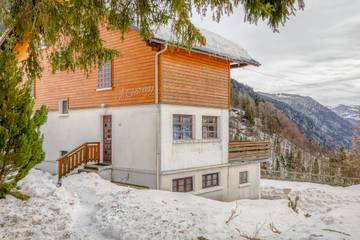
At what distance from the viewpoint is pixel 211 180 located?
50.6ft

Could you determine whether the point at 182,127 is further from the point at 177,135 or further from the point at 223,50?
the point at 223,50

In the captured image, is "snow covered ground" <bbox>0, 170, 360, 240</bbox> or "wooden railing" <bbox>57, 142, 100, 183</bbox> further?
"wooden railing" <bbox>57, 142, 100, 183</bbox>

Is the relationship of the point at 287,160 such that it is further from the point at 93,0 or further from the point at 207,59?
the point at 93,0

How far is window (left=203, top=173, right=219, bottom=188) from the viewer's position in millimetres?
15078

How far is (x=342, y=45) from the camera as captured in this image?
93.2 ft

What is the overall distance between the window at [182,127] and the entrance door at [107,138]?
344 centimetres

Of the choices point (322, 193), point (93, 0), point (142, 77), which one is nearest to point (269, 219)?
point (142, 77)

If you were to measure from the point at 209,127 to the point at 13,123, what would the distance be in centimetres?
983

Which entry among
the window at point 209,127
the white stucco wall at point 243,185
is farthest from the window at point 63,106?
the white stucco wall at point 243,185

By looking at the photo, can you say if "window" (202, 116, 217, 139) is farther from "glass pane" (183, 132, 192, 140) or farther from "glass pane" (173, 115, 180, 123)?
"glass pane" (173, 115, 180, 123)

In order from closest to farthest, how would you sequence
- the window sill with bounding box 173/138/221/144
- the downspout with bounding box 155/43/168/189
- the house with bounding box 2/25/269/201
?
1. the downspout with bounding box 155/43/168/189
2. the house with bounding box 2/25/269/201
3. the window sill with bounding box 173/138/221/144

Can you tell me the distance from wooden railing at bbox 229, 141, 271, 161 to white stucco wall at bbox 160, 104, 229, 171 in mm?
653

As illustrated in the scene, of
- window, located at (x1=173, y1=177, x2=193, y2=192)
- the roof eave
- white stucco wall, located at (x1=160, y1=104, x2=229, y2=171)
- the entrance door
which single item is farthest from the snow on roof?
window, located at (x1=173, y1=177, x2=193, y2=192)

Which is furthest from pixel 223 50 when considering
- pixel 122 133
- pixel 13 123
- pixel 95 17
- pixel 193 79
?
pixel 13 123
